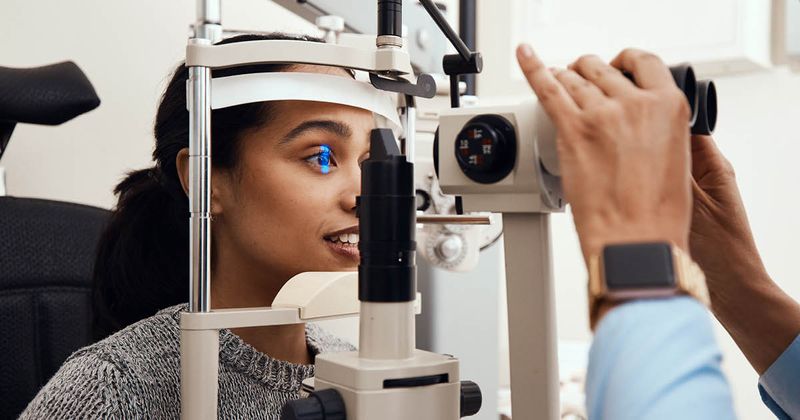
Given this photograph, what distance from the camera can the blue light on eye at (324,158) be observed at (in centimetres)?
94

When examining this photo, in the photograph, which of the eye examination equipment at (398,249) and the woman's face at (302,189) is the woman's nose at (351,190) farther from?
the eye examination equipment at (398,249)

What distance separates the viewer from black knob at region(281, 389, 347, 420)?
20.7 inches

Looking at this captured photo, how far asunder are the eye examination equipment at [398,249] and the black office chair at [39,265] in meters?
0.47

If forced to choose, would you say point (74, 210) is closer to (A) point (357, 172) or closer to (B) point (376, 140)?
(A) point (357, 172)

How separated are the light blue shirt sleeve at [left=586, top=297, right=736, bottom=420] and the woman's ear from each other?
2.09 feet

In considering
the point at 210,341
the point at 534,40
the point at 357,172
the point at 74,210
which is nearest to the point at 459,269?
the point at 357,172

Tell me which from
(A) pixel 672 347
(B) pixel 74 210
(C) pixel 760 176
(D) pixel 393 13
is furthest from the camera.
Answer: (C) pixel 760 176

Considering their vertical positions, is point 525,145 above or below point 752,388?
above

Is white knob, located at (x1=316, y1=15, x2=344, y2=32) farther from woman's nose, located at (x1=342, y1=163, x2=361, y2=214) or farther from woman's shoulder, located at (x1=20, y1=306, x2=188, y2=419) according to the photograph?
woman's shoulder, located at (x1=20, y1=306, x2=188, y2=419)

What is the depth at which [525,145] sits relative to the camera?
1.86ft

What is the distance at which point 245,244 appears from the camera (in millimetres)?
975

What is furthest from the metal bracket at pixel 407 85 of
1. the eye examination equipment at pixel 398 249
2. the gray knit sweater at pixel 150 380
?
the gray knit sweater at pixel 150 380

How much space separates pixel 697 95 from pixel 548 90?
5.2 inches

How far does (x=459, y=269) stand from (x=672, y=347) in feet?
2.98
